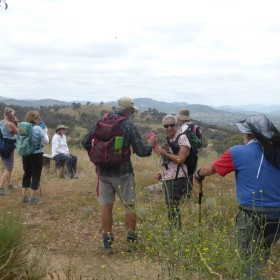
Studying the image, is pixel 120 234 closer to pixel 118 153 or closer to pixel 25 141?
pixel 118 153

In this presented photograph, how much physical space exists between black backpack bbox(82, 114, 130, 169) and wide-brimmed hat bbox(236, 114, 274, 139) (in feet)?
5.25

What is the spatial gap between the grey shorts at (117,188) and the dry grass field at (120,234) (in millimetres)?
342

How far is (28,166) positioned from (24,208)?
0.71m

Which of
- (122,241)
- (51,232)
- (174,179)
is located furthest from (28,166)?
(174,179)

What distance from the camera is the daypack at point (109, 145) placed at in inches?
177

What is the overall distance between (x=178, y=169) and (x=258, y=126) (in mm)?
1782

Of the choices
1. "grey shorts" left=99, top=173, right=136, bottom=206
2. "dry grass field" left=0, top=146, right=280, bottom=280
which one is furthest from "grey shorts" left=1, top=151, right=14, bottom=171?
"grey shorts" left=99, top=173, right=136, bottom=206

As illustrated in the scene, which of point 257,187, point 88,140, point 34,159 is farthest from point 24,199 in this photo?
point 257,187

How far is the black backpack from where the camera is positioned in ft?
14.8

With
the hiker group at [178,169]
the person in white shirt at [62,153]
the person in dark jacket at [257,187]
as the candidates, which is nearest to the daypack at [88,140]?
the hiker group at [178,169]

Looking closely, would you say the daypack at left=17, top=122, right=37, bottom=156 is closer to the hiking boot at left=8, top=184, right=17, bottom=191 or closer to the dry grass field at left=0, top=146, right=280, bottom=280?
the dry grass field at left=0, top=146, right=280, bottom=280

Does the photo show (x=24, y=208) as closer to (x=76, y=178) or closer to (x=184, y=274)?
(x=76, y=178)

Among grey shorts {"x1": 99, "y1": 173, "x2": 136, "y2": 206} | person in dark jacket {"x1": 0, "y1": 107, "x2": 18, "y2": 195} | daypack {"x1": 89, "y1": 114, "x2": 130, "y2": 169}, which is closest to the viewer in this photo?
daypack {"x1": 89, "y1": 114, "x2": 130, "y2": 169}

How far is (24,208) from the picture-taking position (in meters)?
6.83
